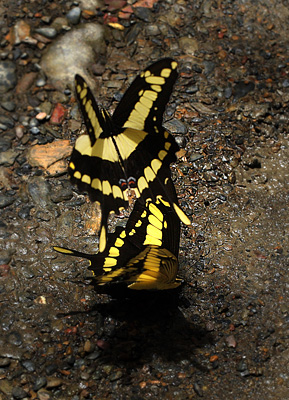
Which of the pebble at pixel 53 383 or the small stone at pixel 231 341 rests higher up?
the small stone at pixel 231 341

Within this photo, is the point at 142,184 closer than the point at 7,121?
Yes

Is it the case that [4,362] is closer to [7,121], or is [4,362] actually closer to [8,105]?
[7,121]

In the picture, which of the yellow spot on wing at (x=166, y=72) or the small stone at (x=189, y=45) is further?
the small stone at (x=189, y=45)

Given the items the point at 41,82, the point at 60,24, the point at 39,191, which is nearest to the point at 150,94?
the point at 39,191

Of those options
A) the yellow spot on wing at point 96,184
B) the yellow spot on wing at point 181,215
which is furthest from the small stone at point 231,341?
the yellow spot on wing at point 96,184

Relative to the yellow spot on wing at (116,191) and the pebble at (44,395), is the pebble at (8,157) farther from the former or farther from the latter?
the pebble at (44,395)

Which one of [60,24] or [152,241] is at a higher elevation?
[60,24]
